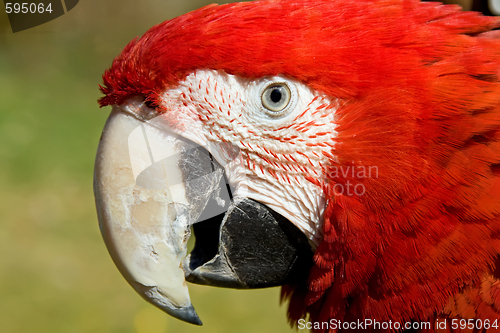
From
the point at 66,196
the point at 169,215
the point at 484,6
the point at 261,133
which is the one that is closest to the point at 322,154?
the point at 261,133

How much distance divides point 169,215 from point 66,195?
110 inches

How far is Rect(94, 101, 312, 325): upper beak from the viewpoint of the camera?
860mm

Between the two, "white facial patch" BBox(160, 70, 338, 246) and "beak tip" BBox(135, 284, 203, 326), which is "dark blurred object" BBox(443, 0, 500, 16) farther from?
"beak tip" BBox(135, 284, 203, 326)

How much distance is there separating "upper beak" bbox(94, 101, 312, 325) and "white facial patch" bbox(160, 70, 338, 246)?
32 mm

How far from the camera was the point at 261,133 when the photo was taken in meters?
0.85

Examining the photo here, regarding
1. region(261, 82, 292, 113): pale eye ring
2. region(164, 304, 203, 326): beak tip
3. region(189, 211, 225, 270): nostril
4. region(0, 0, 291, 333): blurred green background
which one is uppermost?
region(261, 82, 292, 113): pale eye ring

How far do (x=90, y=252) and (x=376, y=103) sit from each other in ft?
8.54

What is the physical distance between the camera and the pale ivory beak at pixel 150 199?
0.86 metres

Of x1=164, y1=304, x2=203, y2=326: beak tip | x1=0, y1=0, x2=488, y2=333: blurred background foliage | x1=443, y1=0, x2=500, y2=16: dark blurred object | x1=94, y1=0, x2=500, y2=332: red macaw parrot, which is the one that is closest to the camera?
x1=94, y1=0, x2=500, y2=332: red macaw parrot

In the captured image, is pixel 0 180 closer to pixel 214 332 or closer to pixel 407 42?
pixel 214 332

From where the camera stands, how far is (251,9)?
0.83 m

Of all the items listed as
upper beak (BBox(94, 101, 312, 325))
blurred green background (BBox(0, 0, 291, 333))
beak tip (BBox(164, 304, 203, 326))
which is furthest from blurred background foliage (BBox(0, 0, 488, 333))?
beak tip (BBox(164, 304, 203, 326))

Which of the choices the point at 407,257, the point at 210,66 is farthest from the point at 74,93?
the point at 407,257

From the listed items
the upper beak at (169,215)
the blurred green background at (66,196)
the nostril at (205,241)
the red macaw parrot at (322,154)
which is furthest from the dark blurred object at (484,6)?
the blurred green background at (66,196)
